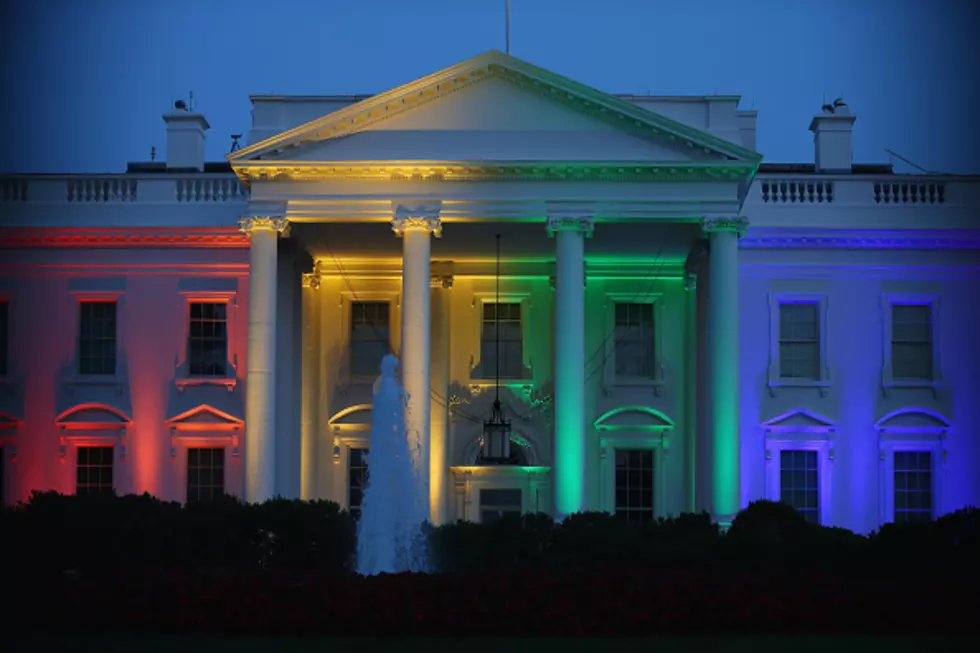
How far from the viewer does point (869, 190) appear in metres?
33.6

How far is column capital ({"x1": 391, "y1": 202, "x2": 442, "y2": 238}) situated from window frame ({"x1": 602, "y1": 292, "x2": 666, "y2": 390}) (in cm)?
714

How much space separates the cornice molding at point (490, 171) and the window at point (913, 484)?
A: 9.40 metres

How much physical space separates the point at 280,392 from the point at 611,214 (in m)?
9.33

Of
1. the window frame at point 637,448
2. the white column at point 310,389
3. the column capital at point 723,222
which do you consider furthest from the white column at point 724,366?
the white column at point 310,389

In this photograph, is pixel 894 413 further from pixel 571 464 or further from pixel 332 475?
pixel 332 475

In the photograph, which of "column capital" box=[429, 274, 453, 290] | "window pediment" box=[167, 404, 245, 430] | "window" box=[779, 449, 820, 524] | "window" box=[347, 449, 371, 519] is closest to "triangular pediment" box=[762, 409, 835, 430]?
"window" box=[779, 449, 820, 524]

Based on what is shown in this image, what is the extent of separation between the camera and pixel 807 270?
33.3 m

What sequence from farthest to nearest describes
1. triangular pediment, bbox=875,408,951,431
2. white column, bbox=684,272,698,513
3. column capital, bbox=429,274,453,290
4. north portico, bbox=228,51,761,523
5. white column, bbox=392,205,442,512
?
column capital, bbox=429,274,453,290 → white column, bbox=684,272,698,513 → triangular pediment, bbox=875,408,951,431 → north portico, bbox=228,51,761,523 → white column, bbox=392,205,442,512

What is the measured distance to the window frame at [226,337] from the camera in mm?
32688

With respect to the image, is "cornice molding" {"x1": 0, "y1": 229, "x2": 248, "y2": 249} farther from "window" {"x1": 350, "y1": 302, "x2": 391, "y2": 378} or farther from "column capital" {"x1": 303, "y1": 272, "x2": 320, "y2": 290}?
"window" {"x1": 350, "y1": 302, "x2": 391, "y2": 378}

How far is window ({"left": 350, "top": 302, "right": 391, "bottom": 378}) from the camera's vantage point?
33.8 meters

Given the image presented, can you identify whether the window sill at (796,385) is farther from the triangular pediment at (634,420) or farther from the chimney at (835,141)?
the chimney at (835,141)

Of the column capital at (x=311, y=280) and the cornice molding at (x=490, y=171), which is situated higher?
the cornice molding at (x=490, y=171)

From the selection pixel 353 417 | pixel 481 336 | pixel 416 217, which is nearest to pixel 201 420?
pixel 353 417
